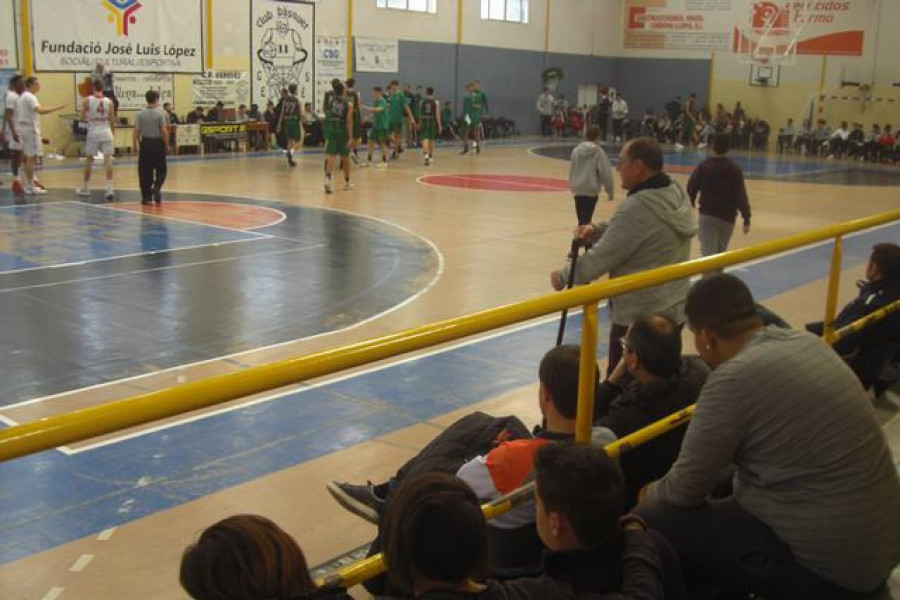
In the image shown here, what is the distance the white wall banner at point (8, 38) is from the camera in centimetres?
2405

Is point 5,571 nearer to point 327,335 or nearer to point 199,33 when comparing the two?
point 327,335

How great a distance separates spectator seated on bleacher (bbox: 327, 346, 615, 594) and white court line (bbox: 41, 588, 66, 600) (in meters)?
1.31

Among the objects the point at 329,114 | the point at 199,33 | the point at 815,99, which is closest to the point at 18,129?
the point at 329,114

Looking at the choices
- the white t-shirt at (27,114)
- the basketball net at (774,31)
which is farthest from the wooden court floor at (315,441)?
the basketball net at (774,31)

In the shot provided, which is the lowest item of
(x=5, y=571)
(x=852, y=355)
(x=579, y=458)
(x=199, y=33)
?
(x=5, y=571)

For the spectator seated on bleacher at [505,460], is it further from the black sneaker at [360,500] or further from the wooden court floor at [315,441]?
the wooden court floor at [315,441]

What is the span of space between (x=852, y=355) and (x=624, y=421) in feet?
9.17

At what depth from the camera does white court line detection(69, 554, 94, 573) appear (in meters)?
4.60

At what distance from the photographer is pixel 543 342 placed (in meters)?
9.00

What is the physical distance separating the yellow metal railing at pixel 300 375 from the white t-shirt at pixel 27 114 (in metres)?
16.6

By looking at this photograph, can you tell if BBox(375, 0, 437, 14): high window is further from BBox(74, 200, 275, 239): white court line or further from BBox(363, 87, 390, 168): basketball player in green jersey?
BBox(74, 200, 275, 239): white court line

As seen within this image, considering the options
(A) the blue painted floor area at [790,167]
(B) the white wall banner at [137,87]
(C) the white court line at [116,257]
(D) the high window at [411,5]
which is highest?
(D) the high window at [411,5]

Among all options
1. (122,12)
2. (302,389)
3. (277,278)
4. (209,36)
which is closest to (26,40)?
(122,12)

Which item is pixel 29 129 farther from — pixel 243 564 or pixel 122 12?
pixel 243 564
